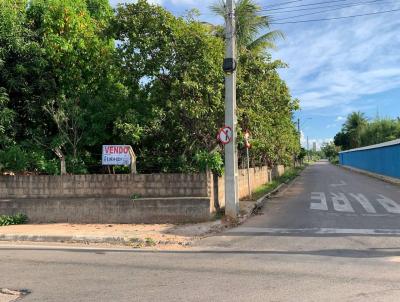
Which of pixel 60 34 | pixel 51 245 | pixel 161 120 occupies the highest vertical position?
pixel 60 34

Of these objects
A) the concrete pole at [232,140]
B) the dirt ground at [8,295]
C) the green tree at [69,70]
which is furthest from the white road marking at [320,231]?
the dirt ground at [8,295]

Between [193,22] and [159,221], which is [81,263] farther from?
[193,22]

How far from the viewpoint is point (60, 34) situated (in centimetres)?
1655

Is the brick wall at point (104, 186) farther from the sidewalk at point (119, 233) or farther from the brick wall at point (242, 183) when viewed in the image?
the sidewalk at point (119, 233)

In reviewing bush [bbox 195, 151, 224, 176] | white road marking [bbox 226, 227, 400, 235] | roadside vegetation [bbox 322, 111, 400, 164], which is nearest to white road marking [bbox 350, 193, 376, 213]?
white road marking [bbox 226, 227, 400, 235]

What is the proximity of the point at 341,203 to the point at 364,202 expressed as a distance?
953 millimetres

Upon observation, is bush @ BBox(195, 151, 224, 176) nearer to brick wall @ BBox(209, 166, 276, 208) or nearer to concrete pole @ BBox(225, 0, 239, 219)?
brick wall @ BBox(209, 166, 276, 208)

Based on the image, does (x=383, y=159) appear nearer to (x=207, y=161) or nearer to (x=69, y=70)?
(x=207, y=161)

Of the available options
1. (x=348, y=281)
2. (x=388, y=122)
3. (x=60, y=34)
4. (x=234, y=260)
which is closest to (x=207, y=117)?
(x=60, y=34)

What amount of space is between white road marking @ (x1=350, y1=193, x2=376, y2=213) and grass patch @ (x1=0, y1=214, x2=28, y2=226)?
11.0 metres

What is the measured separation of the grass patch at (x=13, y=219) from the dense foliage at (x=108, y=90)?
1.57 metres

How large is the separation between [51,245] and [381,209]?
35.7ft

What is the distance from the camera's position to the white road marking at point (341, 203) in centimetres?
1652

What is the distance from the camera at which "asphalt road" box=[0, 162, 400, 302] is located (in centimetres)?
662
